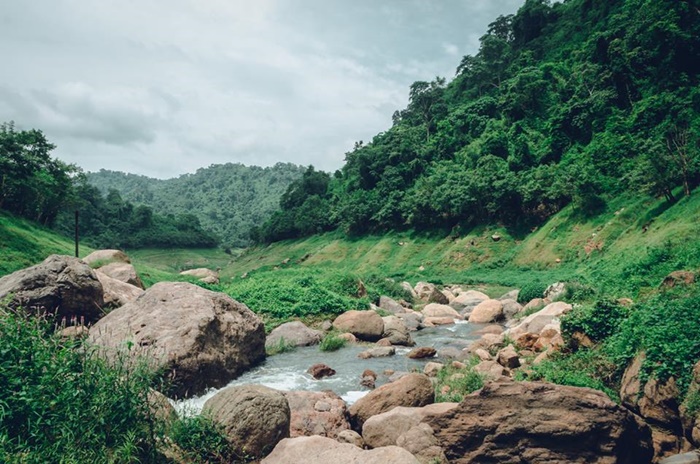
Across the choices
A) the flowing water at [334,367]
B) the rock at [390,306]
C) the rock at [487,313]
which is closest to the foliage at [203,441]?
the flowing water at [334,367]

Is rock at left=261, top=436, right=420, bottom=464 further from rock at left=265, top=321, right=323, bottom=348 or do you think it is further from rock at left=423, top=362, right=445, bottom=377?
rock at left=265, top=321, right=323, bottom=348

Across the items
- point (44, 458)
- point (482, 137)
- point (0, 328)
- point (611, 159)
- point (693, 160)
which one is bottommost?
point (44, 458)

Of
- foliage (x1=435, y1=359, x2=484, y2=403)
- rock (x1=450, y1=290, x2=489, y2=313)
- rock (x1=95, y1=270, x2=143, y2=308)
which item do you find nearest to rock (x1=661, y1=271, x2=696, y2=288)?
foliage (x1=435, y1=359, x2=484, y2=403)

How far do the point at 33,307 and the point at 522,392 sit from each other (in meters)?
16.2

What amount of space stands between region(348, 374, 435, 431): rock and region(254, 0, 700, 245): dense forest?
3574cm

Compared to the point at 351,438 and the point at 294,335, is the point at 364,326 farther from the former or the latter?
the point at 351,438

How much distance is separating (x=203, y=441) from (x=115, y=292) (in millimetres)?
15823

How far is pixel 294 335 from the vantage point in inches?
937

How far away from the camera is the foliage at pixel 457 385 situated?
12.1 metres

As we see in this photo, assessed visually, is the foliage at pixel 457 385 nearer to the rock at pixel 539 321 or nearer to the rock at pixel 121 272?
the rock at pixel 539 321

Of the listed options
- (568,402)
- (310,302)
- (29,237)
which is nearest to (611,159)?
(310,302)

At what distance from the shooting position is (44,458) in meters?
6.25

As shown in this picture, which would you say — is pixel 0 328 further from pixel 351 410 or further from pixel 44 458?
pixel 351 410

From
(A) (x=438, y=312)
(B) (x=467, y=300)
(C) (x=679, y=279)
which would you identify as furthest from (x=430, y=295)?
(C) (x=679, y=279)
